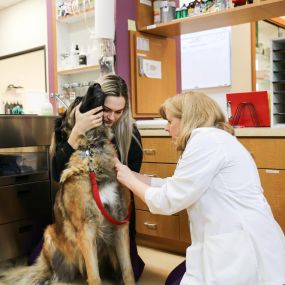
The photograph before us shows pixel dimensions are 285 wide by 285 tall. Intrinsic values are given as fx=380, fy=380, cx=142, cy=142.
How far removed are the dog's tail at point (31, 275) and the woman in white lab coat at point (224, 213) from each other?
951 millimetres

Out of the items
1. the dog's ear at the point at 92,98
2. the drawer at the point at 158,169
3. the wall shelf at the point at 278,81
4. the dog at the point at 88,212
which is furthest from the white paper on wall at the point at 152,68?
the dog's ear at the point at 92,98

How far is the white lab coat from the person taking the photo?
1.28m

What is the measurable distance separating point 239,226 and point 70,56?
2.56m

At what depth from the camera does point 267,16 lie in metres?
2.75

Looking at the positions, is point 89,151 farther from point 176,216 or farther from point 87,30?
point 87,30

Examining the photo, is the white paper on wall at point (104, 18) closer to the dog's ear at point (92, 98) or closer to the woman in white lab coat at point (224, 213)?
the dog's ear at point (92, 98)

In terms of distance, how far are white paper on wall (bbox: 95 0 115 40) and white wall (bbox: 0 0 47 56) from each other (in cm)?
196

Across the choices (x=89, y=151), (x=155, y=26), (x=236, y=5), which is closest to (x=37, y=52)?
(x=155, y=26)

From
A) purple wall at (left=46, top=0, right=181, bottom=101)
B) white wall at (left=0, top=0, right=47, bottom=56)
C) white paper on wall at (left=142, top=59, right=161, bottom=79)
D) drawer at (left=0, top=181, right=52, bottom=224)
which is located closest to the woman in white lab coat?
drawer at (left=0, top=181, right=52, bottom=224)

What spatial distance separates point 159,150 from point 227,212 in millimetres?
1314

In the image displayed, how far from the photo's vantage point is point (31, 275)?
206 cm

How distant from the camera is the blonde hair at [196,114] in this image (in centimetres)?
142

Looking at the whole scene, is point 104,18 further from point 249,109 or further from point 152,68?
point 249,109

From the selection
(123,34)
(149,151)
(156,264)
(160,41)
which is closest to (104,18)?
(123,34)
